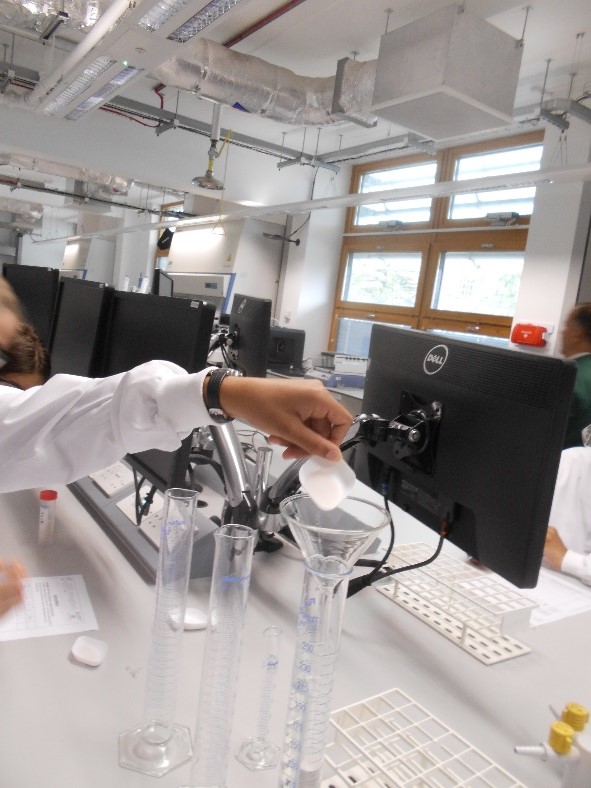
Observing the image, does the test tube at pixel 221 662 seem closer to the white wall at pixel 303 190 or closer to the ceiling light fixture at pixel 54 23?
the ceiling light fixture at pixel 54 23

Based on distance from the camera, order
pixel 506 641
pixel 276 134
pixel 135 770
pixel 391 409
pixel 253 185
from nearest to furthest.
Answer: pixel 135 770, pixel 506 641, pixel 391 409, pixel 276 134, pixel 253 185

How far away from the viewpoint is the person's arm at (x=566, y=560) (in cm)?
139

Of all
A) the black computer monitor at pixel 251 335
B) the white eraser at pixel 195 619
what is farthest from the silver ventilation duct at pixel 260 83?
the white eraser at pixel 195 619

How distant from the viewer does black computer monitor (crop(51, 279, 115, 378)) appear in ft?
Result: 5.61

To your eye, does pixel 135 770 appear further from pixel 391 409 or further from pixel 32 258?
pixel 32 258

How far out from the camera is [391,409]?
1236 mm

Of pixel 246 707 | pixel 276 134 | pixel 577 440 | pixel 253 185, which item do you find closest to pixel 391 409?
pixel 246 707

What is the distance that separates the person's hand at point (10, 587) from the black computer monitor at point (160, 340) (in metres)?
0.43

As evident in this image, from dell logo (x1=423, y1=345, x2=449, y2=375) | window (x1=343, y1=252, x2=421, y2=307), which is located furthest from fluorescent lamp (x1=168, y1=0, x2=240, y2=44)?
window (x1=343, y1=252, x2=421, y2=307)

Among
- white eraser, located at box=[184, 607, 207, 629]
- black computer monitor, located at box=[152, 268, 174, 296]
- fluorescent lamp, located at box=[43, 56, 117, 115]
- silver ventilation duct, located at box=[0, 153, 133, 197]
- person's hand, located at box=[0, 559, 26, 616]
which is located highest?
silver ventilation duct, located at box=[0, 153, 133, 197]

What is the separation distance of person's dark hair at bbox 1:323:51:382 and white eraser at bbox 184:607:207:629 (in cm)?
87

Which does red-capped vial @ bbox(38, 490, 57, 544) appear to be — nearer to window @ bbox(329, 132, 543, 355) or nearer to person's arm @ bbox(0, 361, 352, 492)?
person's arm @ bbox(0, 361, 352, 492)

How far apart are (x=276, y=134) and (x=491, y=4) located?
2859 mm

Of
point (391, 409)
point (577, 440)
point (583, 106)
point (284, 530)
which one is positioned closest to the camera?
point (391, 409)
